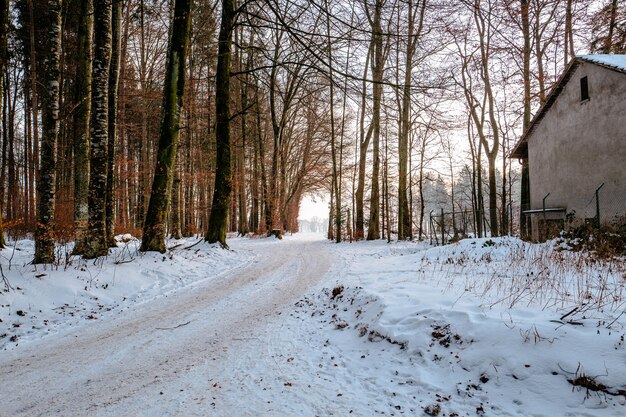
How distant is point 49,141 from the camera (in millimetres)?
7566

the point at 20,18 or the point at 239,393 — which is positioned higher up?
the point at 20,18

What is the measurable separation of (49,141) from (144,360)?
6351 mm

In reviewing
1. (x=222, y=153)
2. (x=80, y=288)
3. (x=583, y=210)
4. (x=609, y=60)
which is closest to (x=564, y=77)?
(x=609, y=60)

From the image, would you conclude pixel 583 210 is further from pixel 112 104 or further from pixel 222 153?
pixel 112 104

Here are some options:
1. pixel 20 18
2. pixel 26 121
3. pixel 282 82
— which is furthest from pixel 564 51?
pixel 26 121

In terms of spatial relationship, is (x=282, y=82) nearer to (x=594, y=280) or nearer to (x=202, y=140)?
(x=202, y=140)

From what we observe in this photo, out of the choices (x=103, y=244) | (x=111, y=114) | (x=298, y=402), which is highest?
(x=111, y=114)

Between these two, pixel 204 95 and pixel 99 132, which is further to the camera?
pixel 204 95

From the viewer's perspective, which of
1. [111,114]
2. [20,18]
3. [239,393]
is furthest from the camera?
[20,18]

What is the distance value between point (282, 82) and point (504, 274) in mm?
22213

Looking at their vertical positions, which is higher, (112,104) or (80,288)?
(112,104)

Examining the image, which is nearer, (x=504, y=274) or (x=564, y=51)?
(x=504, y=274)

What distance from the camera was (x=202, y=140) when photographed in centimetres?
2120

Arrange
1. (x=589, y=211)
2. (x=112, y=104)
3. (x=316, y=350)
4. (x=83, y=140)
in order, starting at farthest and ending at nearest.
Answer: (x=589, y=211), (x=112, y=104), (x=83, y=140), (x=316, y=350)
